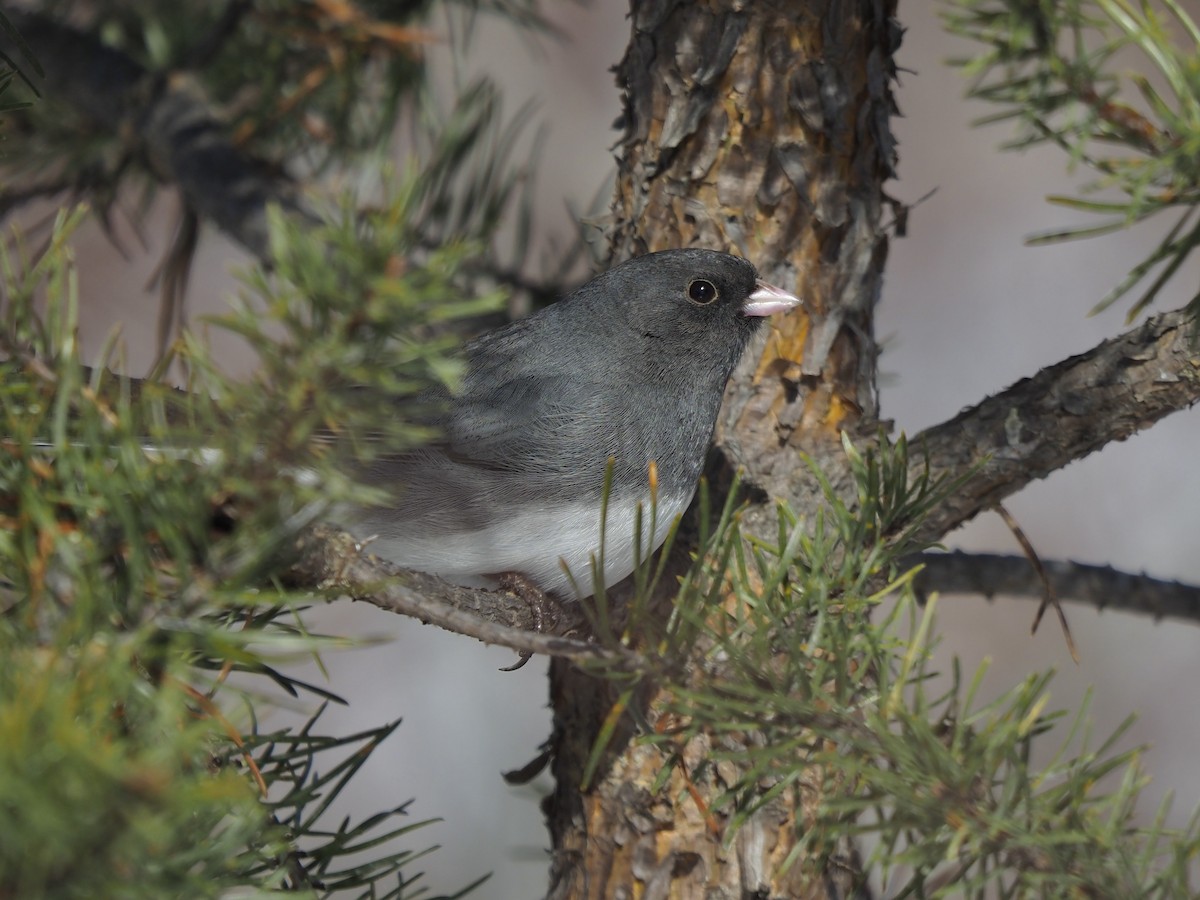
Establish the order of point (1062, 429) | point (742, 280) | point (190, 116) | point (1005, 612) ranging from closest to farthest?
point (1062, 429) → point (742, 280) → point (190, 116) → point (1005, 612)

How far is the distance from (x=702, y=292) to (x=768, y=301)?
0.43 ft

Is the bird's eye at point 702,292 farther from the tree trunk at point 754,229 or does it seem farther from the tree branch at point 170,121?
the tree branch at point 170,121

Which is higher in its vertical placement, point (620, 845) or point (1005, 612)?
point (1005, 612)

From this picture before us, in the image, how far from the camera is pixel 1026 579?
1413 millimetres

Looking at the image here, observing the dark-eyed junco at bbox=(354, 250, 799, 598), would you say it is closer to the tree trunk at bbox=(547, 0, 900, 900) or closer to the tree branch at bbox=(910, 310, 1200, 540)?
the tree trunk at bbox=(547, 0, 900, 900)

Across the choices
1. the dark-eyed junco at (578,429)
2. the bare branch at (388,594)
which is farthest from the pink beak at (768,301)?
the bare branch at (388,594)

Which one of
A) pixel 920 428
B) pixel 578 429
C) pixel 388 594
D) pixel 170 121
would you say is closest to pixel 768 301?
pixel 578 429

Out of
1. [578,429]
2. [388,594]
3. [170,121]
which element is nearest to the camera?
[388,594]

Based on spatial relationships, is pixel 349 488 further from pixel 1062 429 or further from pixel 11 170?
pixel 11 170

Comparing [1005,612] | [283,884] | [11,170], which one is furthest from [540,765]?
[1005,612]

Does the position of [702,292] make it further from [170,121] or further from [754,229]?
[170,121]

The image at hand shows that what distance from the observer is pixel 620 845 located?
4.18 feet

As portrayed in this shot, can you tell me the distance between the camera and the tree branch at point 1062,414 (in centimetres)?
99

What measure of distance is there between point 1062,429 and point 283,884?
83 centimetres
